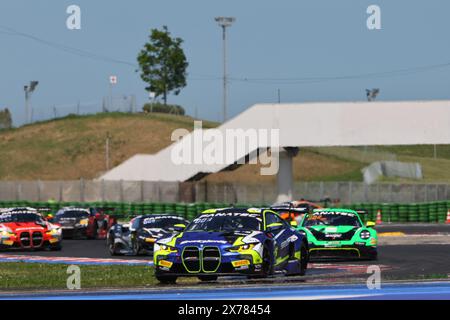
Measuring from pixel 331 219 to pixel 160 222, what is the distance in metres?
4.52

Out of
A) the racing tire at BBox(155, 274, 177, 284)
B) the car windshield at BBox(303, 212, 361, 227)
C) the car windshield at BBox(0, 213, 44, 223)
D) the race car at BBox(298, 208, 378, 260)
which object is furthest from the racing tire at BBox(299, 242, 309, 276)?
the car windshield at BBox(0, 213, 44, 223)

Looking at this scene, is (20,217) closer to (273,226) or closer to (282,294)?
(273,226)

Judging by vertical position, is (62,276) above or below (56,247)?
below

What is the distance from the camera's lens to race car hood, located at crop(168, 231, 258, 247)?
60.5 feet

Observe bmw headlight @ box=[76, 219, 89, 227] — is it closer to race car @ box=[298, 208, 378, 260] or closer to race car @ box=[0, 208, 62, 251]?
race car @ box=[0, 208, 62, 251]

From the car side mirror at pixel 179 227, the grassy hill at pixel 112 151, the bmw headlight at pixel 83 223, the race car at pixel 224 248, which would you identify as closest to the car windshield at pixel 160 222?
the car side mirror at pixel 179 227

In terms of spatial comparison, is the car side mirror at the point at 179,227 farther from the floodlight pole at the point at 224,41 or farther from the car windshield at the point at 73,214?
the floodlight pole at the point at 224,41

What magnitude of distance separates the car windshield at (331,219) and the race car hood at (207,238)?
7.29 metres

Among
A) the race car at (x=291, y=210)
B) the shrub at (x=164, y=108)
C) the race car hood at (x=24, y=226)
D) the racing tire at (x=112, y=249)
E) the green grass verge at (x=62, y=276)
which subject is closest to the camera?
the green grass verge at (x=62, y=276)

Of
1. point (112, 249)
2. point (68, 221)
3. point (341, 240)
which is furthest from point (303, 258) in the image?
point (68, 221)

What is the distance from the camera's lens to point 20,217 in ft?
105

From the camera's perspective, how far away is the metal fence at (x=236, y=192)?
6234 cm

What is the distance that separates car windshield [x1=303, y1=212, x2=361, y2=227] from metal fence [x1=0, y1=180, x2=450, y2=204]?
114 ft

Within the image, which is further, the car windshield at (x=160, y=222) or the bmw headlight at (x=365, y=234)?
the car windshield at (x=160, y=222)
